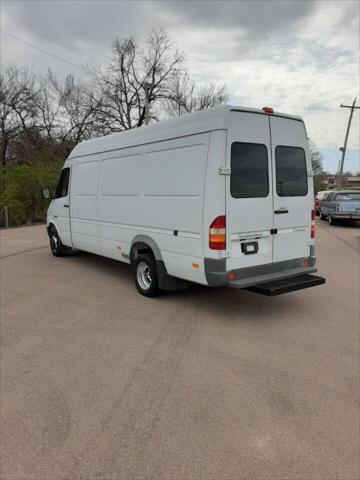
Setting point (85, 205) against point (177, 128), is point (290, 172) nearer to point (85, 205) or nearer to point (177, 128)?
point (177, 128)

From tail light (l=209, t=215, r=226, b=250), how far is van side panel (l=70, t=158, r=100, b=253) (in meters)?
3.46

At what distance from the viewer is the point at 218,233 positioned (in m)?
4.90

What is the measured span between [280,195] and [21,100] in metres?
32.9

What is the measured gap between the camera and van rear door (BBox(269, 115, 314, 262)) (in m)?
5.48

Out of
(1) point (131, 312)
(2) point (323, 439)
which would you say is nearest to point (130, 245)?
(1) point (131, 312)

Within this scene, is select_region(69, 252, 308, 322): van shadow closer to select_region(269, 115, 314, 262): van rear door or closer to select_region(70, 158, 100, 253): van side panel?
select_region(269, 115, 314, 262): van rear door

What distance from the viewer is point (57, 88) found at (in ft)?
119

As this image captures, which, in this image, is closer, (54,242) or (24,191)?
(54,242)

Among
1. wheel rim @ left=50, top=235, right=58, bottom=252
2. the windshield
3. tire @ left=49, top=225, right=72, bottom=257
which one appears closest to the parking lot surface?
tire @ left=49, top=225, right=72, bottom=257

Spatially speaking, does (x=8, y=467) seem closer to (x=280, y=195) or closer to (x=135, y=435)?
(x=135, y=435)

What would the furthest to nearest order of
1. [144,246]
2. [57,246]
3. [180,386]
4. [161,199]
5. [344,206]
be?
1. [344,206]
2. [57,246]
3. [144,246]
4. [161,199]
5. [180,386]

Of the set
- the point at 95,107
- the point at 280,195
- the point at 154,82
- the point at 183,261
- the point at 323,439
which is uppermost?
the point at 154,82

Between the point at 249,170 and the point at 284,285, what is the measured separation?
5.28ft

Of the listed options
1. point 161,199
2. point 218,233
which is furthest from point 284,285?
point 161,199
